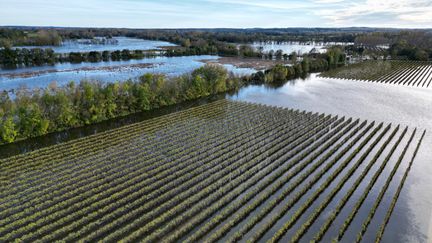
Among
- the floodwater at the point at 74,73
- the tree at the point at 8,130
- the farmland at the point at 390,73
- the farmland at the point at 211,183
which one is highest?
the farmland at the point at 390,73

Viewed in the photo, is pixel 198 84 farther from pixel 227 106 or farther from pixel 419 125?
pixel 419 125

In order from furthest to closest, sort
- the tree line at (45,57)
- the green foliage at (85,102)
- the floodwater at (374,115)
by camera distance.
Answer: the tree line at (45,57) < the green foliage at (85,102) < the floodwater at (374,115)

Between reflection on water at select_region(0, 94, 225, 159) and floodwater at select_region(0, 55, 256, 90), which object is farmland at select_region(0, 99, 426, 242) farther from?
floodwater at select_region(0, 55, 256, 90)

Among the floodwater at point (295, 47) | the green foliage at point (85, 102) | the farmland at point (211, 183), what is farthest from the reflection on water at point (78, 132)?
the floodwater at point (295, 47)

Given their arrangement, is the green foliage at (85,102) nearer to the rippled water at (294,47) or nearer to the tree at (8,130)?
the tree at (8,130)

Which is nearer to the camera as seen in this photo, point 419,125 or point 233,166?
point 233,166

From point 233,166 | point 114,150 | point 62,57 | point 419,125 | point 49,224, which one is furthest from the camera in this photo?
point 62,57

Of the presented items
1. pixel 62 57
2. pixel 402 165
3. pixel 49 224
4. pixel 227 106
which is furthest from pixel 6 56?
pixel 402 165
